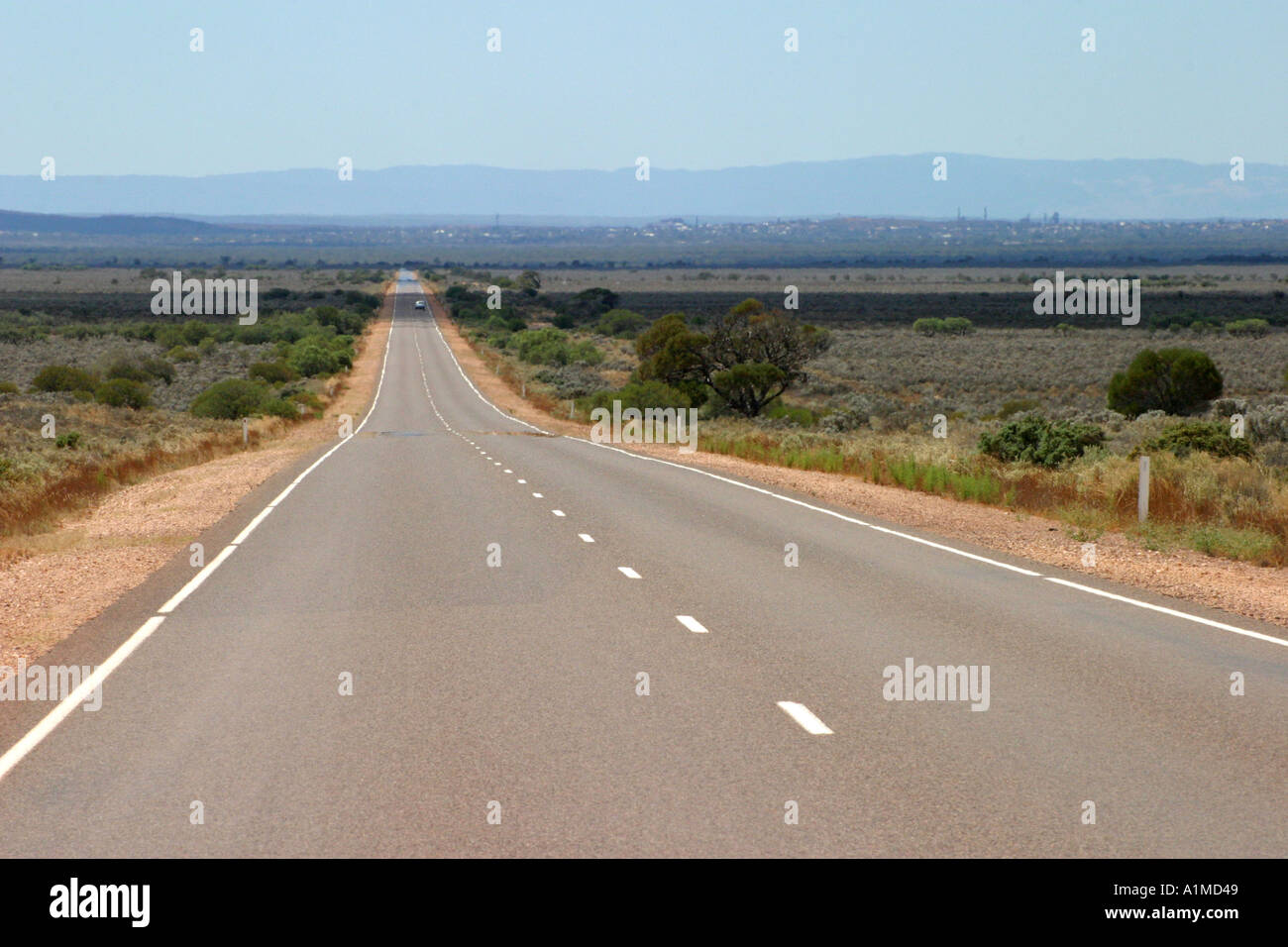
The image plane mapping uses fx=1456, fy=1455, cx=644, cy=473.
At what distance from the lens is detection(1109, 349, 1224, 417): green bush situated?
4931 centimetres

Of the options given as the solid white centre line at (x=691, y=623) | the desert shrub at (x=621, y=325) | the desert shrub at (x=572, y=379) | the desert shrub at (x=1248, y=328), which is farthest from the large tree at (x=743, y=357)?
the desert shrub at (x=621, y=325)

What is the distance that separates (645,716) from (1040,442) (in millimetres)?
20644

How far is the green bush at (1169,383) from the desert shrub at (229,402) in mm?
31395

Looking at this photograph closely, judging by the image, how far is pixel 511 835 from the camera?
20.1ft

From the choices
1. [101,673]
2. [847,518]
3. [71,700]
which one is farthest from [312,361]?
[71,700]

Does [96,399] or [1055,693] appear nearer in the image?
[1055,693]

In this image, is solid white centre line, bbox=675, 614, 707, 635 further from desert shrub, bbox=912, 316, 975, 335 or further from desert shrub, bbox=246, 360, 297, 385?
desert shrub, bbox=912, 316, 975, 335

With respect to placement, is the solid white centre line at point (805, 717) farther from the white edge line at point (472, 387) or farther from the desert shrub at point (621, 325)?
the desert shrub at point (621, 325)

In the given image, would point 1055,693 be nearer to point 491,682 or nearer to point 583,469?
point 491,682

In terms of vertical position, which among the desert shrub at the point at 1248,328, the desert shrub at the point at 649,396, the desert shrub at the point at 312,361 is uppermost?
the desert shrub at the point at 1248,328

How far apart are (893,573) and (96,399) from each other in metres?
49.1

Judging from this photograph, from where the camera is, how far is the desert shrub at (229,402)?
178 feet
